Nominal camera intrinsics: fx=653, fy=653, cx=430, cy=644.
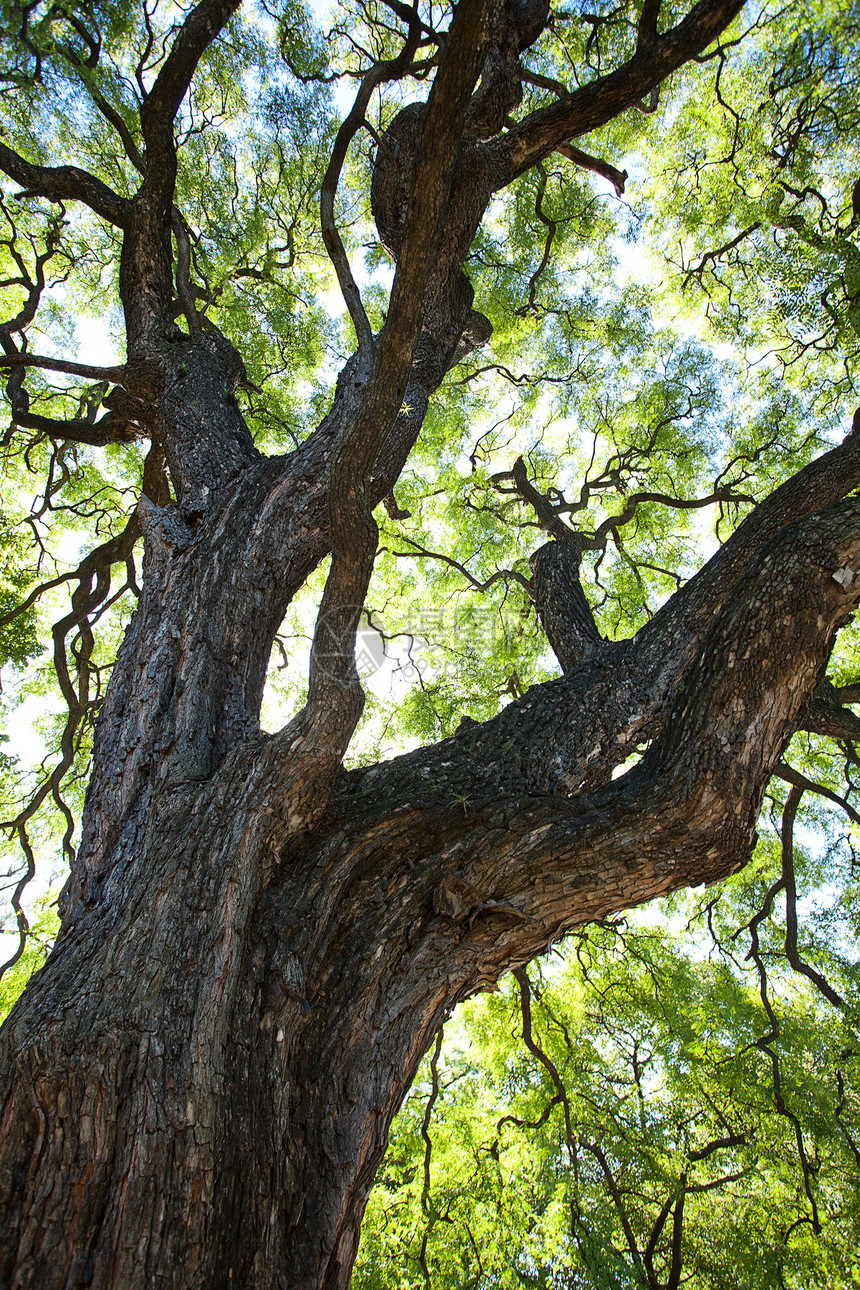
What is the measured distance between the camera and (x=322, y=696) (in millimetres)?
2674

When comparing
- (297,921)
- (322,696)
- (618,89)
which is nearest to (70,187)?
(618,89)

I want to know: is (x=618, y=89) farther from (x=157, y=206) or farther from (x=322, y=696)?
(x=322, y=696)

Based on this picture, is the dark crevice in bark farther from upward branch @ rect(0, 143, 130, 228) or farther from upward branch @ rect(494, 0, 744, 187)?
upward branch @ rect(0, 143, 130, 228)

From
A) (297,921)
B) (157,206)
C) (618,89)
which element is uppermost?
(618,89)

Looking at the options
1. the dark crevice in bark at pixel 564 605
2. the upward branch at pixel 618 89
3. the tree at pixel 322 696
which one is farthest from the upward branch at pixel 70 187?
the dark crevice in bark at pixel 564 605

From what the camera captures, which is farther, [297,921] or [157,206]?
[157,206]

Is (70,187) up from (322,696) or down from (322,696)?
up

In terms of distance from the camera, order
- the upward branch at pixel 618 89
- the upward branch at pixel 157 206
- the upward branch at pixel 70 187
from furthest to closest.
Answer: the upward branch at pixel 157 206 → the upward branch at pixel 70 187 → the upward branch at pixel 618 89

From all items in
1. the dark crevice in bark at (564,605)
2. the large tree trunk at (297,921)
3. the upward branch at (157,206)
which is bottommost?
the large tree trunk at (297,921)

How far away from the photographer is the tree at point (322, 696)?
1935 millimetres

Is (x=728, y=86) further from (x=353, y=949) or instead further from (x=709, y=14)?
(x=353, y=949)

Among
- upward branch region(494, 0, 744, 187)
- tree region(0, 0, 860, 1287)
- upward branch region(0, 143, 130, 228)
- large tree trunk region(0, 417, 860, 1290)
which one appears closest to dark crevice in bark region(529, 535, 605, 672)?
tree region(0, 0, 860, 1287)

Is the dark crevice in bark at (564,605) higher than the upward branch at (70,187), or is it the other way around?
the upward branch at (70,187)

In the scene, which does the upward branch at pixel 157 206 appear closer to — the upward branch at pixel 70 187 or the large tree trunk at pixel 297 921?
the upward branch at pixel 70 187
